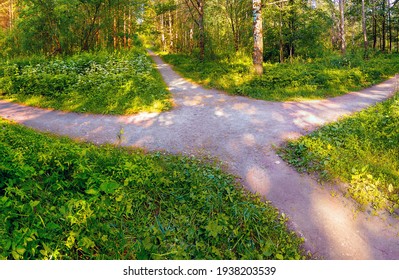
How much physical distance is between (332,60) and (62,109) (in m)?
15.6

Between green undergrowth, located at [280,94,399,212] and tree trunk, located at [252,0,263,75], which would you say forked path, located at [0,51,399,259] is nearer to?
green undergrowth, located at [280,94,399,212]

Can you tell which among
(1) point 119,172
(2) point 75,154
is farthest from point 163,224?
(2) point 75,154

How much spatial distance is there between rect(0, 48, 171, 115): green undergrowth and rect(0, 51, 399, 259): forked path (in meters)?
0.56

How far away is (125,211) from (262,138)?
380 cm

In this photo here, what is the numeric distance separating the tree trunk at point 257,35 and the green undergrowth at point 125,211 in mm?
8723

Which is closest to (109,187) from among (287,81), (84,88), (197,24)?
(84,88)

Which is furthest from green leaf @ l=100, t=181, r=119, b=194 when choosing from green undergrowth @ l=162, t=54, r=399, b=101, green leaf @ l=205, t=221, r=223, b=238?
green undergrowth @ l=162, t=54, r=399, b=101

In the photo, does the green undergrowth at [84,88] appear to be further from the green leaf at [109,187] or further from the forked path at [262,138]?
the green leaf at [109,187]

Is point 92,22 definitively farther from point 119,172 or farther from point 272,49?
point 119,172

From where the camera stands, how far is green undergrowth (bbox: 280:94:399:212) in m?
4.40

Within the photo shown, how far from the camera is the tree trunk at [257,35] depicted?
11.7 m

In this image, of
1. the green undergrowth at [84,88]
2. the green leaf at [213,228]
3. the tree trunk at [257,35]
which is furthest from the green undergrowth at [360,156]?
the tree trunk at [257,35]

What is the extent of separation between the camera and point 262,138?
642cm

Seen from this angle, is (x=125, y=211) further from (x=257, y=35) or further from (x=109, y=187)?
(x=257, y=35)
